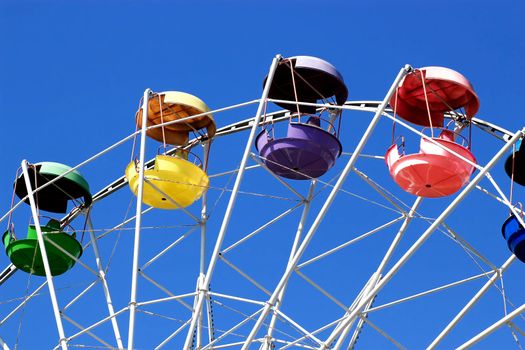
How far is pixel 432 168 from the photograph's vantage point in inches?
679

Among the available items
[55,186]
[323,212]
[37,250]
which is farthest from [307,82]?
[37,250]

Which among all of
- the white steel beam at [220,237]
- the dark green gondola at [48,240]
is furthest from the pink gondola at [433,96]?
the dark green gondola at [48,240]

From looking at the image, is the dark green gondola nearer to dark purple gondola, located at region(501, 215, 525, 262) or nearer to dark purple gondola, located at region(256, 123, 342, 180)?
dark purple gondola, located at region(256, 123, 342, 180)

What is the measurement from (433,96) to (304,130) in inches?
89.8

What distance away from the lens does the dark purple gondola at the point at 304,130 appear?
17.9 m

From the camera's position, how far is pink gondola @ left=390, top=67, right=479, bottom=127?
18.0 metres

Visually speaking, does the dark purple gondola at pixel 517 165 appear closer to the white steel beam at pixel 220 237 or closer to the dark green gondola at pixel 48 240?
the white steel beam at pixel 220 237

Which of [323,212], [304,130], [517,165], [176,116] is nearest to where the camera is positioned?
[323,212]

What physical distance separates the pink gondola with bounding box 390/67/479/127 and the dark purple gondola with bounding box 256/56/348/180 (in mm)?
1063

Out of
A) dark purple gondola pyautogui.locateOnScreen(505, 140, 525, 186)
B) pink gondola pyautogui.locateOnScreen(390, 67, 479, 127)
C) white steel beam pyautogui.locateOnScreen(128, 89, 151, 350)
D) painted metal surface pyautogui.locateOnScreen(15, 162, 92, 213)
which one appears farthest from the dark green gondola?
dark purple gondola pyautogui.locateOnScreen(505, 140, 525, 186)

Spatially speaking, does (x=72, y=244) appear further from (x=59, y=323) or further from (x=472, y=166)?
(x=472, y=166)

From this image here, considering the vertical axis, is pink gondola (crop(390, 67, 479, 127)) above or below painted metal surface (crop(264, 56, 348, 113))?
below

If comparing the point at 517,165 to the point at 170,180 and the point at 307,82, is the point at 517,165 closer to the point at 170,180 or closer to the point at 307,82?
the point at 307,82

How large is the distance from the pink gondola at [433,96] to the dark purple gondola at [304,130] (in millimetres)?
1063
